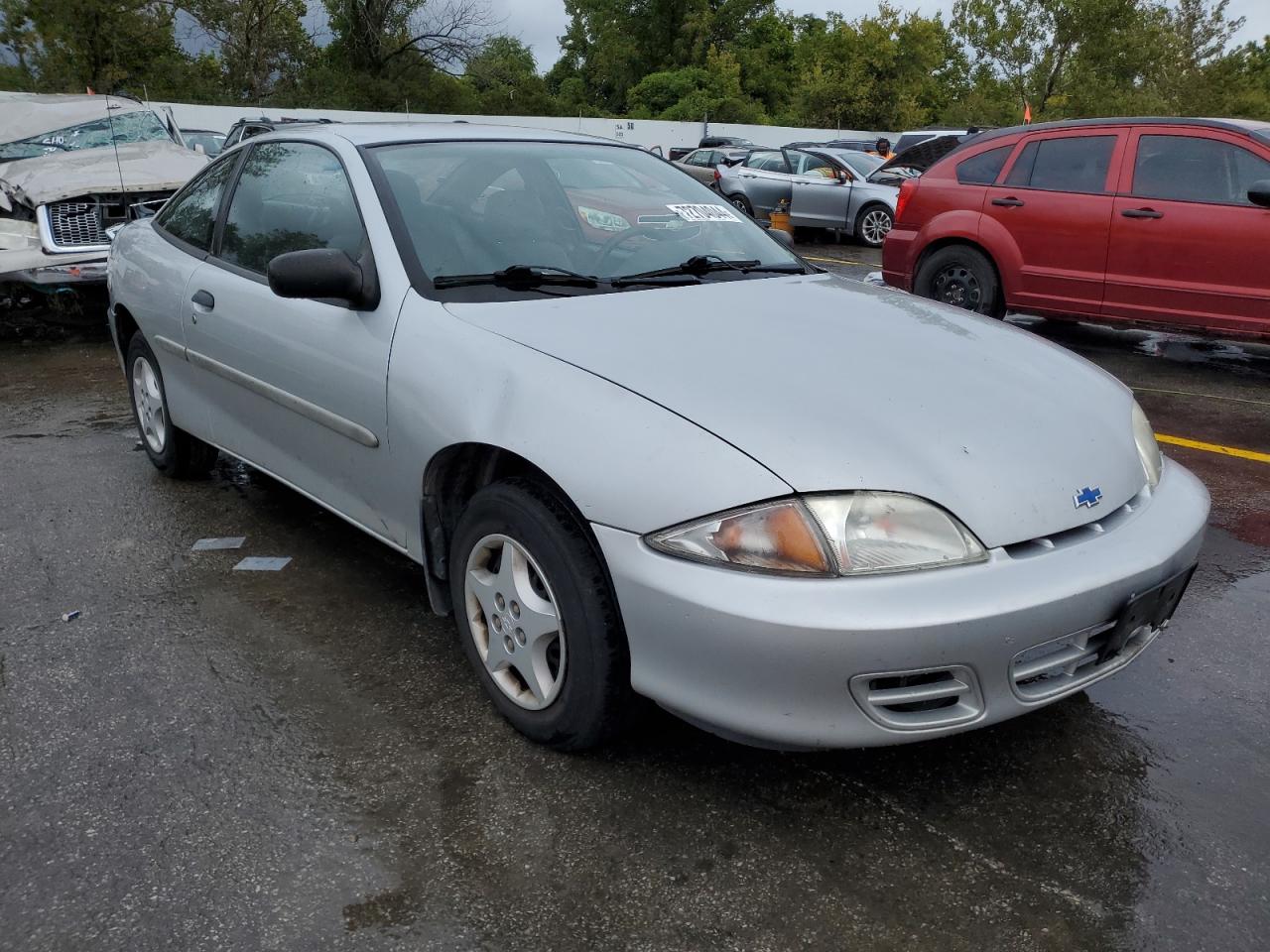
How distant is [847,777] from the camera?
2553 millimetres

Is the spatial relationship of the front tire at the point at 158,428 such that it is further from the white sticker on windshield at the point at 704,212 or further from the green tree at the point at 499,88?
the green tree at the point at 499,88

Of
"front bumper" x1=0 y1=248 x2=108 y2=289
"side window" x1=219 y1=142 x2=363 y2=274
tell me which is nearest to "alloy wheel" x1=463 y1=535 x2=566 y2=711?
"side window" x1=219 y1=142 x2=363 y2=274

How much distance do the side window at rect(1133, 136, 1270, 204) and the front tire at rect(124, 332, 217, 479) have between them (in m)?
5.84

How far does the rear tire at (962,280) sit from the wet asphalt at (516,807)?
4.28 meters

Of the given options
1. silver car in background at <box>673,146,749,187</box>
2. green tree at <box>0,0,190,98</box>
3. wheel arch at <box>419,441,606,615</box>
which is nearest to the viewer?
wheel arch at <box>419,441,606,615</box>

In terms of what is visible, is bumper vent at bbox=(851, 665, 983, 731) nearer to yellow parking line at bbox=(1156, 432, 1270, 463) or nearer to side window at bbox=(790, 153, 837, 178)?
yellow parking line at bbox=(1156, 432, 1270, 463)

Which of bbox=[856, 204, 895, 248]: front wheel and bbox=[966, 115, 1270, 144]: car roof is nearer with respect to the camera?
bbox=[966, 115, 1270, 144]: car roof

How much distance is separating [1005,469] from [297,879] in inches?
67.0

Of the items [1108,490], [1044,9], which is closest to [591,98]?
[1044,9]

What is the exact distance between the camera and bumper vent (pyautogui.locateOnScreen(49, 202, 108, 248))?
763 centimetres

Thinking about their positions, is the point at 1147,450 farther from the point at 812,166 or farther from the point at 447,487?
the point at 812,166

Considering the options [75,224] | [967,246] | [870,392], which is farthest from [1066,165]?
[75,224]

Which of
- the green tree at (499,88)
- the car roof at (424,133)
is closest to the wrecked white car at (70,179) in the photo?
the car roof at (424,133)

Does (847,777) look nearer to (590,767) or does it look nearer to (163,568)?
(590,767)
